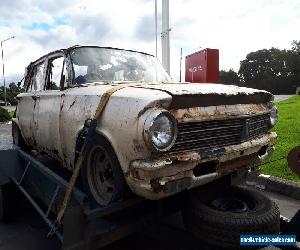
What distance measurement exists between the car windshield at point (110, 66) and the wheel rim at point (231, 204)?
166 cm

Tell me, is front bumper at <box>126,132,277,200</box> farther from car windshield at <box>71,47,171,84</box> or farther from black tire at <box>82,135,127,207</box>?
car windshield at <box>71,47,171,84</box>

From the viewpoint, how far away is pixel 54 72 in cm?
473

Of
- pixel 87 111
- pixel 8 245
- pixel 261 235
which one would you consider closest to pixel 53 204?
pixel 87 111

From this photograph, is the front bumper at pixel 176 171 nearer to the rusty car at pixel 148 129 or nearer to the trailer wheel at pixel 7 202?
the rusty car at pixel 148 129

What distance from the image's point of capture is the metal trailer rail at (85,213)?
2682mm

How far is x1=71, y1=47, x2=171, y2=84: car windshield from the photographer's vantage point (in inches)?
162

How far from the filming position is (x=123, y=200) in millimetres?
2971

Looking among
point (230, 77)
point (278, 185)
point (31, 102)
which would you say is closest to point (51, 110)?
point (31, 102)


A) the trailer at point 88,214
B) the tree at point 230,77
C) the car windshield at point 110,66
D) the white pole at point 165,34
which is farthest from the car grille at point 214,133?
the tree at point 230,77

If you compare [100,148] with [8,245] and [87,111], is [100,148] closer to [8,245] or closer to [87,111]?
[87,111]

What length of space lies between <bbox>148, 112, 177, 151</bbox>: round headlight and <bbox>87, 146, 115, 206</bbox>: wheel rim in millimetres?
604

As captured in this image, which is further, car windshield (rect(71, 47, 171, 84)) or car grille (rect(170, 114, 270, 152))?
car windshield (rect(71, 47, 171, 84))

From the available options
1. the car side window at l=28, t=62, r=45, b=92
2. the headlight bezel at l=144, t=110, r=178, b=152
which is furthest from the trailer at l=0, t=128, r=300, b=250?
the car side window at l=28, t=62, r=45, b=92

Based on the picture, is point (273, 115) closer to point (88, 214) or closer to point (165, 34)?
point (88, 214)
